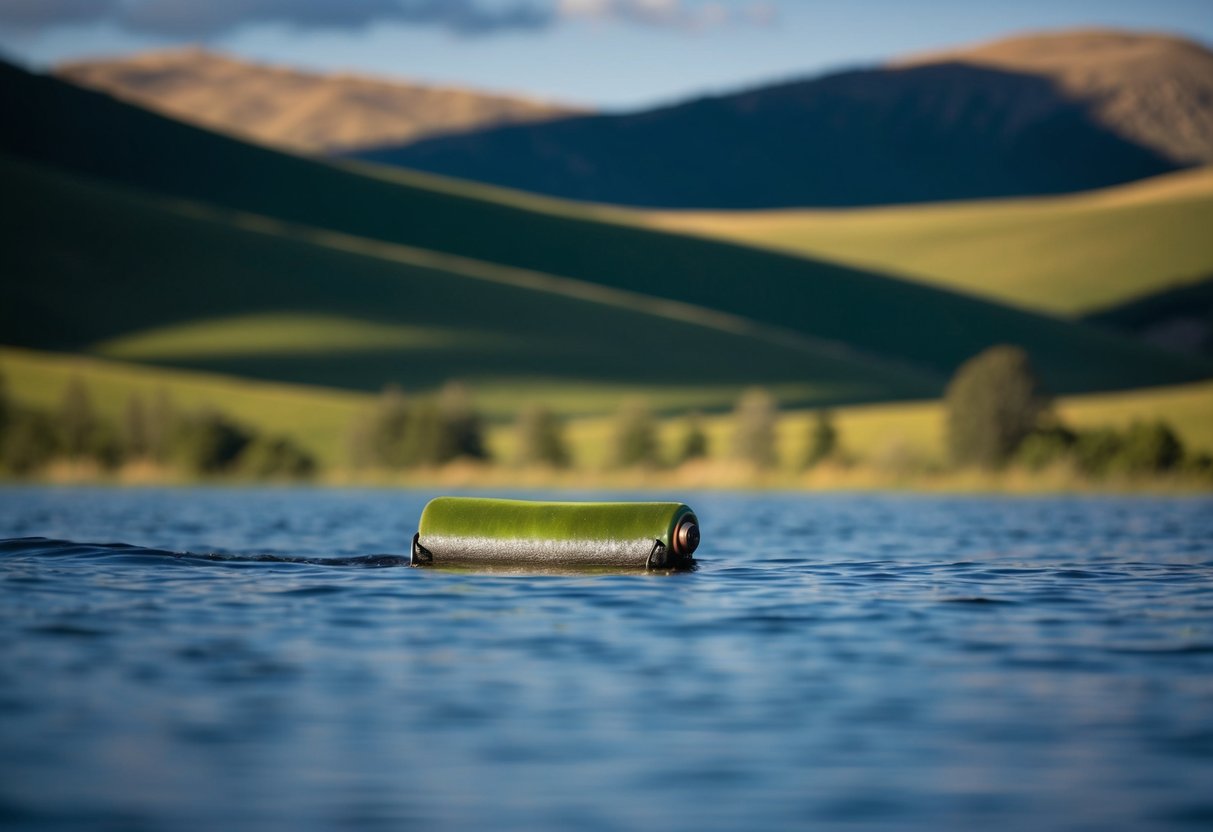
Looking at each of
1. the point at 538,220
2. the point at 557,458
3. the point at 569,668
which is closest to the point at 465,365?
the point at 557,458

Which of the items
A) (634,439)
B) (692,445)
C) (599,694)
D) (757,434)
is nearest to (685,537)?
(599,694)

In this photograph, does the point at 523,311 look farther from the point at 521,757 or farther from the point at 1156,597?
the point at 521,757

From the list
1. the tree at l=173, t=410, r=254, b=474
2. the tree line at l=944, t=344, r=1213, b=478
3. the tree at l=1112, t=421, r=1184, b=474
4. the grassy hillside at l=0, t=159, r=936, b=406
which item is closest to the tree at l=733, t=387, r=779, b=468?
the tree line at l=944, t=344, r=1213, b=478

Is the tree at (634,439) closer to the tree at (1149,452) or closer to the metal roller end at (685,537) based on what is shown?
the tree at (1149,452)

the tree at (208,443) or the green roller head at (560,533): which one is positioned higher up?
the tree at (208,443)

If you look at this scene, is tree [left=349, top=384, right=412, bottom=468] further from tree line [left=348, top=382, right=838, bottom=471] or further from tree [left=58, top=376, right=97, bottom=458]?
tree [left=58, top=376, right=97, bottom=458]

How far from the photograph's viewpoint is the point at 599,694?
13.3 meters

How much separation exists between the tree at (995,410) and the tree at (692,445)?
459 inches

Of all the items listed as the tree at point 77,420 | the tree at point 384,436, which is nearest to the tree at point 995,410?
the tree at point 384,436

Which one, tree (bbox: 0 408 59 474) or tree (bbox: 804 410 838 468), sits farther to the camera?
tree (bbox: 804 410 838 468)

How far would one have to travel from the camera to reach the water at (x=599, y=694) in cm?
994

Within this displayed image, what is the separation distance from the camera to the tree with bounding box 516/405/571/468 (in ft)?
232

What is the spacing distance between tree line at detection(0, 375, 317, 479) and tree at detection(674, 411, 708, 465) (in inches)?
581

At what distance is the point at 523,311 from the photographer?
13525cm
